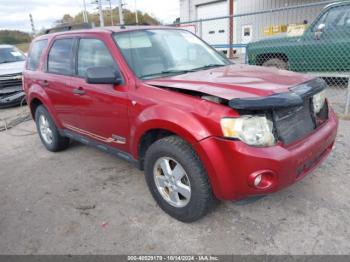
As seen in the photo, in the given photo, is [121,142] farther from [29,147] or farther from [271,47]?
[271,47]

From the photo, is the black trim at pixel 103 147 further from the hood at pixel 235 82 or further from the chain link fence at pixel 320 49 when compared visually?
the chain link fence at pixel 320 49

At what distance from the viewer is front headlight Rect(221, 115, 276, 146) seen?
2271 mm

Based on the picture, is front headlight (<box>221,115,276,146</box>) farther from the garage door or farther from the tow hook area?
the garage door

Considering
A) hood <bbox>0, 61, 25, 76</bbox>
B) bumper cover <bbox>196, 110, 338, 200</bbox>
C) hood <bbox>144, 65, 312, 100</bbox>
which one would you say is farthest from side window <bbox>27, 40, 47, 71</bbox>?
hood <bbox>0, 61, 25, 76</bbox>

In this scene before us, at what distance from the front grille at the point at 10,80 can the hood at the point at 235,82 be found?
732cm

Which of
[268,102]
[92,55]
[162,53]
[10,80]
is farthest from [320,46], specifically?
[10,80]

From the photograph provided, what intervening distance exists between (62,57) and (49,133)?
1.36 metres

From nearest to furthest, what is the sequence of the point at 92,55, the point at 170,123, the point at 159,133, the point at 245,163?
the point at 245,163 < the point at 170,123 < the point at 159,133 < the point at 92,55

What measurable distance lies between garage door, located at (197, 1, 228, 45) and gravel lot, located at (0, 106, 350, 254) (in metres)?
15.1

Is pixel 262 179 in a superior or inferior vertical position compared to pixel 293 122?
inferior

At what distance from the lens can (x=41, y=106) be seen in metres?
4.81

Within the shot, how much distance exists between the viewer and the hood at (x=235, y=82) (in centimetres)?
238

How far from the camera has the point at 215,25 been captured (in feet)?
63.5

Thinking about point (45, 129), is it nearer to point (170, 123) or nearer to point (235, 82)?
point (170, 123)
